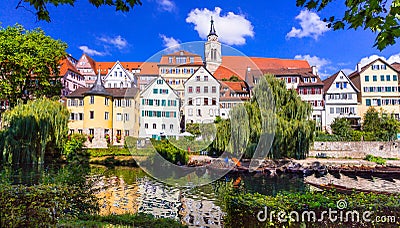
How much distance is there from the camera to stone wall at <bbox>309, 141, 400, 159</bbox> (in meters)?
27.9

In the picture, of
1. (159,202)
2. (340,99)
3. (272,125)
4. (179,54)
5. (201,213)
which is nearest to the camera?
(179,54)

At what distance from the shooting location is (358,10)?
3025 millimetres

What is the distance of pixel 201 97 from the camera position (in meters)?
12.7

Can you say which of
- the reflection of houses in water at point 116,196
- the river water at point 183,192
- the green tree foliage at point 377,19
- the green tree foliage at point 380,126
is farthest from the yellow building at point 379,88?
the green tree foliage at point 377,19

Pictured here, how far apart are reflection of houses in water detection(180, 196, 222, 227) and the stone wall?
20.1 metres

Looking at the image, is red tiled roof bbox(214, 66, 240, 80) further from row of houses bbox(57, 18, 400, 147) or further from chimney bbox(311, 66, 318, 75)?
chimney bbox(311, 66, 318, 75)

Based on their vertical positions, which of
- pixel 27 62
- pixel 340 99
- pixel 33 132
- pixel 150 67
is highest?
pixel 27 62

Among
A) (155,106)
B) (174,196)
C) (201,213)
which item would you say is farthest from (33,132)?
(201,213)

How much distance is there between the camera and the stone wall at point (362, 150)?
27906mm

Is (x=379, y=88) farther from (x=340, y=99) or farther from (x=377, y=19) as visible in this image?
(x=377, y=19)

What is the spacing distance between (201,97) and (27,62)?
833 inches

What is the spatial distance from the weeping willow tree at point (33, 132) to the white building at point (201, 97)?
1347 cm

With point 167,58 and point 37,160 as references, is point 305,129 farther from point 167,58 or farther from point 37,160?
point 37,160

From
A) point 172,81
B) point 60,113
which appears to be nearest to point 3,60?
point 60,113
